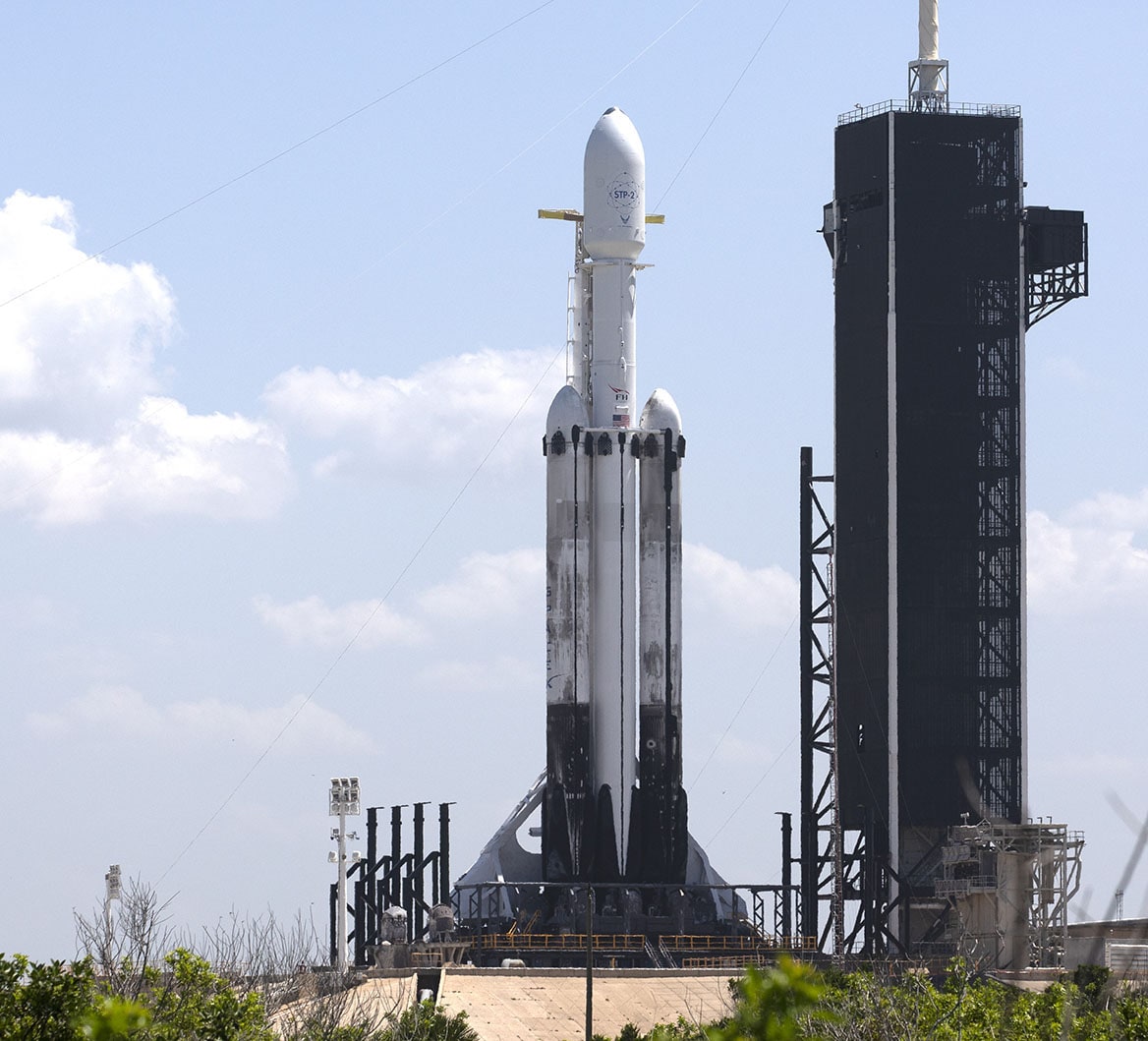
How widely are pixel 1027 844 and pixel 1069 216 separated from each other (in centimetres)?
2753

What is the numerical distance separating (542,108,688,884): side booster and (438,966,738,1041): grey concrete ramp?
6.98 metres

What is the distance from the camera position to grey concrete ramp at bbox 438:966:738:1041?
210ft

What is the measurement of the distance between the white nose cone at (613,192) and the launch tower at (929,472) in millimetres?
11267

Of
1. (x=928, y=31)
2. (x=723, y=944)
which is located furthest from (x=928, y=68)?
(x=723, y=944)

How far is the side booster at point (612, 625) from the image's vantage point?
78250 mm

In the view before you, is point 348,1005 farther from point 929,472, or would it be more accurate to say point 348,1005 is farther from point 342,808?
point 929,472

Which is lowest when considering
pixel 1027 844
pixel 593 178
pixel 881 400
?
pixel 1027 844

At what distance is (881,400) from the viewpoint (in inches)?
3408

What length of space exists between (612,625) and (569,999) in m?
15.5

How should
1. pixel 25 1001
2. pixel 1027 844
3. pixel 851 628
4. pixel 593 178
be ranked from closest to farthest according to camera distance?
pixel 25 1001
pixel 1027 844
pixel 593 178
pixel 851 628

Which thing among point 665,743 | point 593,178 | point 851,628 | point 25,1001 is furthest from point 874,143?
point 25,1001

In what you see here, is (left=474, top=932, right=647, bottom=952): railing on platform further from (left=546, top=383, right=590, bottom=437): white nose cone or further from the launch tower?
(left=546, top=383, right=590, bottom=437): white nose cone

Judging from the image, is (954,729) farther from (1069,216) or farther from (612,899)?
(1069,216)

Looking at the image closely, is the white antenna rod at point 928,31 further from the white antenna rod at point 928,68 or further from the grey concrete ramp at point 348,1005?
the grey concrete ramp at point 348,1005
